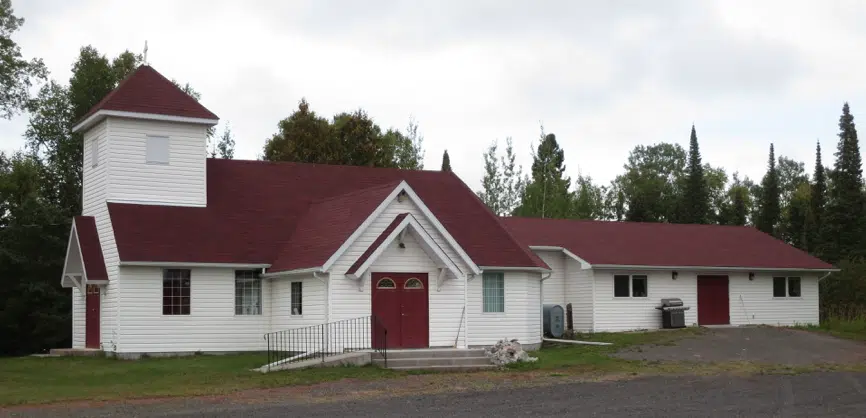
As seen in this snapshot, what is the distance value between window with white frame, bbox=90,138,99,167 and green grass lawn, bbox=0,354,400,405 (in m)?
6.67

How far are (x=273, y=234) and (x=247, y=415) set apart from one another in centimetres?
1596

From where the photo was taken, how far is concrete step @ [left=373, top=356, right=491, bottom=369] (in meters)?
27.1

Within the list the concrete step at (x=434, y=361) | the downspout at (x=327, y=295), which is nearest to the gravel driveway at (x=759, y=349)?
the concrete step at (x=434, y=361)

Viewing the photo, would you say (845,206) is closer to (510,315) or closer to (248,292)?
(510,315)

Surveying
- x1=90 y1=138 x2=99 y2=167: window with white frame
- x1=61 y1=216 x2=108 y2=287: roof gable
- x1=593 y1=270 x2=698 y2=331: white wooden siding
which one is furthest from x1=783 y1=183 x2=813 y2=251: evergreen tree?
x1=61 y1=216 x2=108 y2=287: roof gable

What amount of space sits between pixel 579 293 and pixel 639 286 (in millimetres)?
2505

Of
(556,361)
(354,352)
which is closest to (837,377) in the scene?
(556,361)

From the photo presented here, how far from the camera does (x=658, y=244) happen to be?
44.4 m

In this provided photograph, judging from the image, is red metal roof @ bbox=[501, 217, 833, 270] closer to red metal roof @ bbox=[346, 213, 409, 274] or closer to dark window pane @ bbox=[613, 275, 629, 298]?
dark window pane @ bbox=[613, 275, 629, 298]

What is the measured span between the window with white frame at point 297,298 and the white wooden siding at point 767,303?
2026 cm

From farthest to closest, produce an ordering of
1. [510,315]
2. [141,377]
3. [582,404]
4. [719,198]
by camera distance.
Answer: [719,198]
[510,315]
[141,377]
[582,404]

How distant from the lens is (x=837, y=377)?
2466 centimetres

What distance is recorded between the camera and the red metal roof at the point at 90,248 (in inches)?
1241

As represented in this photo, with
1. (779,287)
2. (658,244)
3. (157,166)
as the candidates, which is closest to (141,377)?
(157,166)
